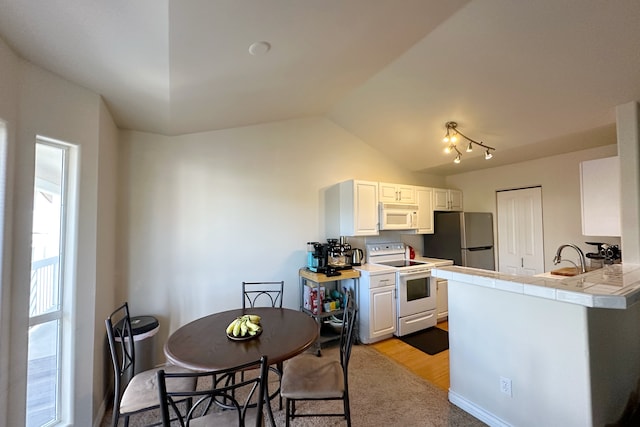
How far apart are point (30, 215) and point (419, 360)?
137 inches

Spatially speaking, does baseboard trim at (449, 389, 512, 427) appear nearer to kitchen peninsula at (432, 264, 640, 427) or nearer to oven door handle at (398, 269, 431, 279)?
kitchen peninsula at (432, 264, 640, 427)

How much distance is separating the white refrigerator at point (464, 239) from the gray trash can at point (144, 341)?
3.97 m

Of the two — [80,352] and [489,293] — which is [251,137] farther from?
[489,293]

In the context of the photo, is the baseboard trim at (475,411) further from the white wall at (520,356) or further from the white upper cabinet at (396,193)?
the white upper cabinet at (396,193)

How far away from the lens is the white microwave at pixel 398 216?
144 inches

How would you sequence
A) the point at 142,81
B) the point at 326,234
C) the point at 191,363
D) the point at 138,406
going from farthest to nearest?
1. the point at 326,234
2. the point at 142,81
3. the point at 138,406
4. the point at 191,363

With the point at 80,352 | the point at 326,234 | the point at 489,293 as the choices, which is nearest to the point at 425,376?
the point at 489,293

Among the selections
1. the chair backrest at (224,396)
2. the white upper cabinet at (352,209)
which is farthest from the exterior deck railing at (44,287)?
the white upper cabinet at (352,209)

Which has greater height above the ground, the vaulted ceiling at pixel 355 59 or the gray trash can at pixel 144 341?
the vaulted ceiling at pixel 355 59

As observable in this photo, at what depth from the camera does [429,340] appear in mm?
3273

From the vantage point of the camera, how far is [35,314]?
1645 millimetres

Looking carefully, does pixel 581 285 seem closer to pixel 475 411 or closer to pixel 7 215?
pixel 475 411

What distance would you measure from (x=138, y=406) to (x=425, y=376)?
93.6 inches

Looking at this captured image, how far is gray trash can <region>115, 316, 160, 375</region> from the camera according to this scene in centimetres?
228
